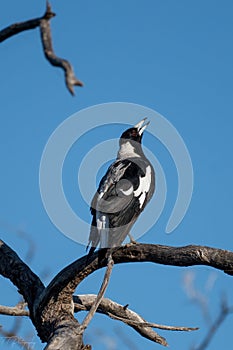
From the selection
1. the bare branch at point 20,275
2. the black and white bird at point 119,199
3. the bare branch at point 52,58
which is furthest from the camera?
the black and white bird at point 119,199

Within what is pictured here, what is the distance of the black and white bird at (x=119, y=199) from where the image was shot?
5047 mm

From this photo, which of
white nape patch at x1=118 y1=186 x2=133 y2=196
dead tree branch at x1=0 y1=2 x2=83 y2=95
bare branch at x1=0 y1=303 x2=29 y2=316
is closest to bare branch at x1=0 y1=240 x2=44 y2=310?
bare branch at x1=0 y1=303 x2=29 y2=316

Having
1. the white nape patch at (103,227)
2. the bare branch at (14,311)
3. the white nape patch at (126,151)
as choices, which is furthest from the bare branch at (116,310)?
the white nape patch at (126,151)

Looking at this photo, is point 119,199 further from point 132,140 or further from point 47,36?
point 47,36

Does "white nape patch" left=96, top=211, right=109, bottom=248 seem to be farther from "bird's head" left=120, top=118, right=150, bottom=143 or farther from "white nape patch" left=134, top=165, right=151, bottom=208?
"bird's head" left=120, top=118, right=150, bottom=143

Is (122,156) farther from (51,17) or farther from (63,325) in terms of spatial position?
(51,17)

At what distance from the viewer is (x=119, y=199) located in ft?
17.8

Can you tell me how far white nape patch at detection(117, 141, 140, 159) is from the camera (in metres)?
6.58

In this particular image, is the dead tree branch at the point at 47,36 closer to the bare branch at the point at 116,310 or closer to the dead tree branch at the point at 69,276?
the dead tree branch at the point at 69,276

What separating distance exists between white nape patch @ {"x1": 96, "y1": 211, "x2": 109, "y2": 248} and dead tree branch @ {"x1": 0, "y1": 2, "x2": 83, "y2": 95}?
7.50 feet

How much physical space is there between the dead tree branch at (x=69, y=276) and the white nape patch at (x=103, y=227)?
0.60 feet

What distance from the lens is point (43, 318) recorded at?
4711 millimetres

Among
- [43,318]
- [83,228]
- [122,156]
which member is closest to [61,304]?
[43,318]

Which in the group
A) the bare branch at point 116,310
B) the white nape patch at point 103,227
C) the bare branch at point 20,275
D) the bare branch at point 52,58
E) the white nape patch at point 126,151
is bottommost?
the bare branch at point 52,58
